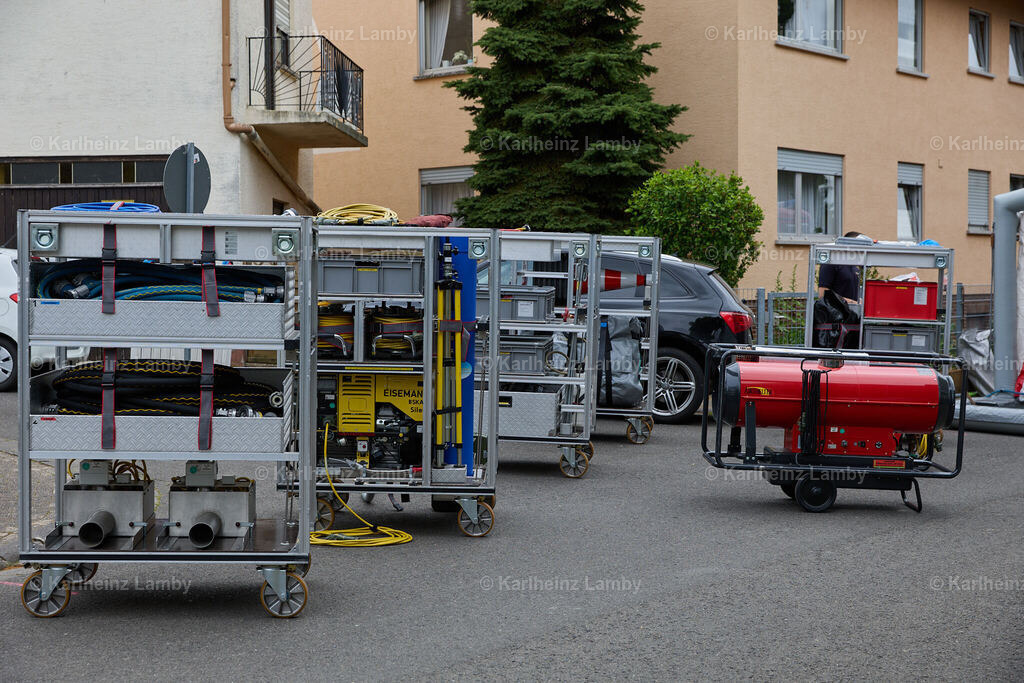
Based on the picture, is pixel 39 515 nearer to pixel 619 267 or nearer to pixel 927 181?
pixel 619 267

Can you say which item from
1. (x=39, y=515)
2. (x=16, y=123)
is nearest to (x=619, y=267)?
(x=39, y=515)

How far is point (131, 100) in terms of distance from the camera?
17.9 m

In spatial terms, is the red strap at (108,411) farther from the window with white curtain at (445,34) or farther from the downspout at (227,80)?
the window with white curtain at (445,34)

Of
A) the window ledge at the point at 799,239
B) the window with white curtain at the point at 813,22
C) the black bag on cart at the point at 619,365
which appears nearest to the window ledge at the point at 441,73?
the window with white curtain at the point at 813,22

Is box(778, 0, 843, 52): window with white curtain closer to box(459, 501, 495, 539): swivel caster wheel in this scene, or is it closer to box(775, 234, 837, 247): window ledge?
box(775, 234, 837, 247): window ledge

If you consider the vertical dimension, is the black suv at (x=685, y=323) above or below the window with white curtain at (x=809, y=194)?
below

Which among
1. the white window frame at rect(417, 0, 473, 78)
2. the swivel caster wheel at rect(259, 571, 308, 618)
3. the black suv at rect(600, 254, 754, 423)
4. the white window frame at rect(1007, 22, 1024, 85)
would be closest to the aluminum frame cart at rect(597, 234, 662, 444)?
the black suv at rect(600, 254, 754, 423)

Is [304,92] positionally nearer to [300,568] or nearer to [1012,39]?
[300,568]

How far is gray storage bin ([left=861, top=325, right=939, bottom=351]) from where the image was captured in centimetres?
1172

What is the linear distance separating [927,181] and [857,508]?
54.9 feet

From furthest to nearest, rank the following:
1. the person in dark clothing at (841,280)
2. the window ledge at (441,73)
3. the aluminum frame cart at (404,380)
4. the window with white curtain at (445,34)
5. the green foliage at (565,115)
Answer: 1. the window with white curtain at (445,34)
2. the window ledge at (441,73)
3. the green foliage at (565,115)
4. the person in dark clothing at (841,280)
5. the aluminum frame cart at (404,380)

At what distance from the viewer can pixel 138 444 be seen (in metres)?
5.41

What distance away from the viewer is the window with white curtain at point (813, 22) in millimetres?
20266

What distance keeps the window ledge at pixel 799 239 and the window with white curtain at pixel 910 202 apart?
272 centimetres
